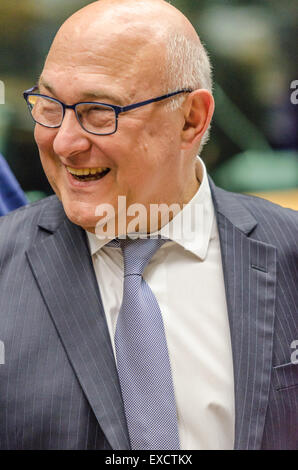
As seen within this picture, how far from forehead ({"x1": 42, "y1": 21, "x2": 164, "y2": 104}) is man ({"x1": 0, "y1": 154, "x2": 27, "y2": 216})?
0.47m

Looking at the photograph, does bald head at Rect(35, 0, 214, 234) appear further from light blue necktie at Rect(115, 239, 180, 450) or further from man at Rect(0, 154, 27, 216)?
man at Rect(0, 154, 27, 216)

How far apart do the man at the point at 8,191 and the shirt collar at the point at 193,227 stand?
1.30ft

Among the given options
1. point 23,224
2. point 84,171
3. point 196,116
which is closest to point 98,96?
point 84,171

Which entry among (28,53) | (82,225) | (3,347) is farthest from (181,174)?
(28,53)

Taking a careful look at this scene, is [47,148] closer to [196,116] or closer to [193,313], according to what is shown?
[196,116]

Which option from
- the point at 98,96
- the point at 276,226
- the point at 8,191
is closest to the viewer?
the point at 98,96

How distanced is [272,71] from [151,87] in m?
0.66

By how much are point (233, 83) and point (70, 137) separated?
0.73 meters

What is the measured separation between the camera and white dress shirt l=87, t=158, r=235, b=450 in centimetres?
120

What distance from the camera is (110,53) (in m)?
1.15

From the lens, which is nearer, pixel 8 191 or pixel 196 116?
pixel 196 116

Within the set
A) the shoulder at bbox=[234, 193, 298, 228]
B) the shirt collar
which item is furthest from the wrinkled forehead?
the shoulder at bbox=[234, 193, 298, 228]

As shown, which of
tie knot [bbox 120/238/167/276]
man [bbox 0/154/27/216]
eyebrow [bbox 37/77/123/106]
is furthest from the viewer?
man [bbox 0/154/27/216]

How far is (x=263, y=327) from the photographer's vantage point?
1.27 metres
